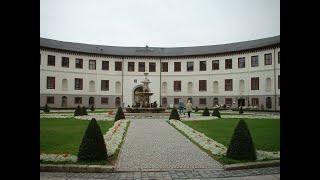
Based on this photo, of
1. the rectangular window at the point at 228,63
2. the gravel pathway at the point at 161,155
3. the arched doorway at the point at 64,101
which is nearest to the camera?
the gravel pathway at the point at 161,155

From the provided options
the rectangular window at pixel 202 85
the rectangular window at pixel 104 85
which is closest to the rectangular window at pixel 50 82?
the rectangular window at pixel 104 85

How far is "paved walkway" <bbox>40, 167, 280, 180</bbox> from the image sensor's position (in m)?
7.90

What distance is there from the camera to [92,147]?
944 cm

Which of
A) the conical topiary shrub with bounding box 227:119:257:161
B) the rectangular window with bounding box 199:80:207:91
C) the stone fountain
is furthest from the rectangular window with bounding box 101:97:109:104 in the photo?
the conical topiary shrub with bounding box 227:119:257:161

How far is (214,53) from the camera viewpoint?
5291 cm

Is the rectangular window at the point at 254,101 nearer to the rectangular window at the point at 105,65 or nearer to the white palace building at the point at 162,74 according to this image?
the white palace building at the point at 162,74

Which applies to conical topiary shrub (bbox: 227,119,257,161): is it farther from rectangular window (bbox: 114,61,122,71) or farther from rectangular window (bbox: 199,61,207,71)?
rectangular window (bbox: 114,61,122,71)

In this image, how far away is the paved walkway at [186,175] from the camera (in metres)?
7.90

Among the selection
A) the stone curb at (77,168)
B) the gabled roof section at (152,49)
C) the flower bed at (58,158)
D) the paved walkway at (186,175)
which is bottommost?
the paved walkway at (186,175)

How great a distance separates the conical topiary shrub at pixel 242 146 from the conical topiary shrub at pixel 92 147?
13.2ft
